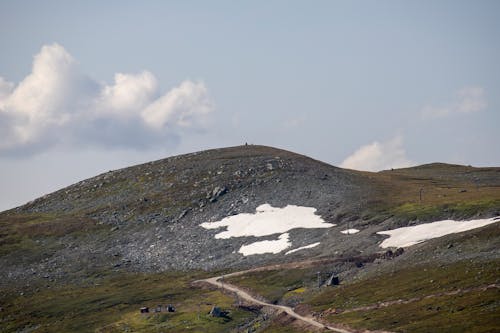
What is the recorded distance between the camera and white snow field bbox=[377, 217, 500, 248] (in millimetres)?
159875

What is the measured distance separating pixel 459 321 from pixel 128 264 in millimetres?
102500

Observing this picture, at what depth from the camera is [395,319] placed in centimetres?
11675

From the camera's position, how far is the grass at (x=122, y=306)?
142375mm

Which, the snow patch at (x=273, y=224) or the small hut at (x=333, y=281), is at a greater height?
the snow patch at (x=273, y=224)

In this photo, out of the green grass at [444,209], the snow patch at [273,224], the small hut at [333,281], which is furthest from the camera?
the snow patch at [273,224]

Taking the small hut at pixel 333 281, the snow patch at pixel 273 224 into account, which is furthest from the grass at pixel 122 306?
the snow patch at pixel 273 224

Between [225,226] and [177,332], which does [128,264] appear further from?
[177,332]

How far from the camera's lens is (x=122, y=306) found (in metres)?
160

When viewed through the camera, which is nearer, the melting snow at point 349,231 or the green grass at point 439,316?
the green grass at point 439,316

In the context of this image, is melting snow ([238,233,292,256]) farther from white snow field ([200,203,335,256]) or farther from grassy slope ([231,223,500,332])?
grassy slope ([231,223,500,332])

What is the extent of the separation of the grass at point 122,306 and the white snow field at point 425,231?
3708cm

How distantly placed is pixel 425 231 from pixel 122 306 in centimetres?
6311

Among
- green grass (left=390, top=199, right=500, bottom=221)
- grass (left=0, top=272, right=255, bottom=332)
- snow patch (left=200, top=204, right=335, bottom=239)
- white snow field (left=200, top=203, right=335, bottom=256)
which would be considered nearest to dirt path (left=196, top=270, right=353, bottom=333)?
grass (left=0, top=272, right=255, bottom=332)

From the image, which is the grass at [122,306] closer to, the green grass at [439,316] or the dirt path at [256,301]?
the dirt path at [256,301]
